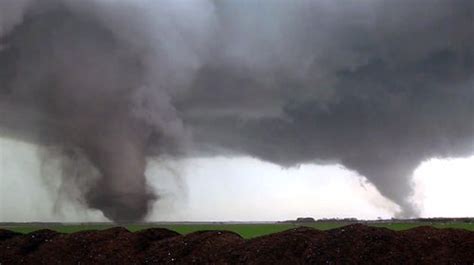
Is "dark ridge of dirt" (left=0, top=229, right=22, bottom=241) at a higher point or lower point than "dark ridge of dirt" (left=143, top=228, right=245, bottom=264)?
higher

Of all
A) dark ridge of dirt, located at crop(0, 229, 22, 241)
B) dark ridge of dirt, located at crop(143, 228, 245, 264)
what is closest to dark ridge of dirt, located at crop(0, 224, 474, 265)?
dark ridge of dirt, located at crop(143, 228, 245, 264)

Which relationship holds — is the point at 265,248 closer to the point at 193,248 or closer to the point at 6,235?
the point at 193,248

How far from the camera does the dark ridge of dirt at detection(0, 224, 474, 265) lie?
2344 cm

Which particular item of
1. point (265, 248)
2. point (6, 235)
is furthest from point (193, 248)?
point (6, 235)

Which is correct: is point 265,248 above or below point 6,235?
below

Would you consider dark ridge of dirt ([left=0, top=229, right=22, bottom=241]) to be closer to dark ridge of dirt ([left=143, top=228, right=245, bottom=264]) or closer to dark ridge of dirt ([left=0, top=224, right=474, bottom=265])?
dark ridge of dirt ([left=0, top=224, right=474, bottom=265])

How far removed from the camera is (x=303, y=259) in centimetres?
2364

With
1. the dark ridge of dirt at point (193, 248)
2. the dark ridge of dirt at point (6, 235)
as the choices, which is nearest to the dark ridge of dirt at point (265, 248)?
the dark ridge of dirt at point (193, 248)

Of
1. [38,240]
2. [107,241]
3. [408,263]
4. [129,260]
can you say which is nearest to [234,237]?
[129,260]

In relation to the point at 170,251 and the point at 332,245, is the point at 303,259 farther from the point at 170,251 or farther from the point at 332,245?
the point at 170,251

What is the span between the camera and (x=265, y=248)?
2502cm

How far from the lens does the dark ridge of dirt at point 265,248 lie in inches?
923

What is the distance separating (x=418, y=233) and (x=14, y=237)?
26.5 metres

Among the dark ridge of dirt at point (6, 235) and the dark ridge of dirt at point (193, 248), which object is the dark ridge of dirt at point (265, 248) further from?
the dark ridge of dirt at point (6, 235)
